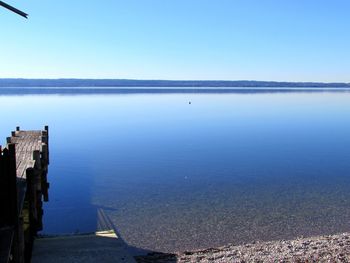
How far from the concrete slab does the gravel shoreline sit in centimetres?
81

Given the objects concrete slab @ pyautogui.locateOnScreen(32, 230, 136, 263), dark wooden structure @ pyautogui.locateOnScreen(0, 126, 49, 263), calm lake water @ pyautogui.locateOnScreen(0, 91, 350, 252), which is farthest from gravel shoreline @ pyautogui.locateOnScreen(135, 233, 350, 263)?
dark wooden structure @ pyautogui.locateOnScreen(0, 126, 49, 263)

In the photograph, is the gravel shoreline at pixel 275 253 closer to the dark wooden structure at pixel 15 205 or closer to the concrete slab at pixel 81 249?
the concrete slab at pixel 81 249

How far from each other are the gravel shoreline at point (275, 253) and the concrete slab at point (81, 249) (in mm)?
808

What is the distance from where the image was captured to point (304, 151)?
103 ft

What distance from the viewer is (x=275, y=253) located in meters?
12.0

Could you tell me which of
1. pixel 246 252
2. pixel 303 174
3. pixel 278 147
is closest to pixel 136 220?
pixel 246 252

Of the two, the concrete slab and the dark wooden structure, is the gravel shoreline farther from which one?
the dark wooden structure

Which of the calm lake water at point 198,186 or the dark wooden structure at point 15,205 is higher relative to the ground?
the dark wooden structure at point 15,205

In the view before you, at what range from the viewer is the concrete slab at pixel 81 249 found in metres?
11.4

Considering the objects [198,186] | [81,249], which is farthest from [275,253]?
[198,186]

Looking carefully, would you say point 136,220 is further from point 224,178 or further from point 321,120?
point 321,120

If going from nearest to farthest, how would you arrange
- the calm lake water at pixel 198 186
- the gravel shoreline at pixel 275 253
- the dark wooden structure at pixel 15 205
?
1. the dark wooden structure at pixel 15 205
2. the gravel shoreline at pixel 275 253
3. the calm lake water at pixel 198 186

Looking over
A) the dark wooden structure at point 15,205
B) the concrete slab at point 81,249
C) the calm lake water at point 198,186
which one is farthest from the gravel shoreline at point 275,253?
the dark wooden structure at point 15,205

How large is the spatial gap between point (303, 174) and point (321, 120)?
31.7 metres
